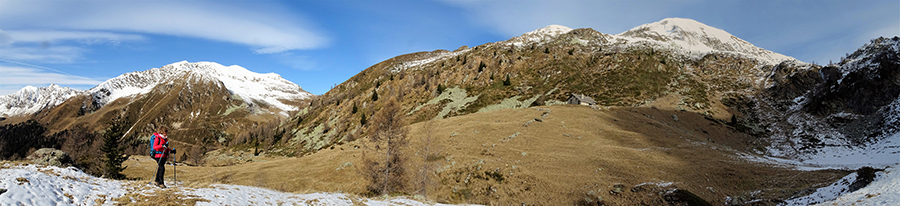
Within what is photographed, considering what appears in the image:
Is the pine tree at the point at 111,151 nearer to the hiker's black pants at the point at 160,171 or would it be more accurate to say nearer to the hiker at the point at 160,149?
the hiker at the point at 160,149

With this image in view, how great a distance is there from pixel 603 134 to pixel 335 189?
31431mm

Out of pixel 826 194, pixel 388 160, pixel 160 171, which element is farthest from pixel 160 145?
pixel 826 194

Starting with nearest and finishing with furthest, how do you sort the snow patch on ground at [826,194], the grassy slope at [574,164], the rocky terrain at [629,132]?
the snow patch on ground at [826,194]
the grassy slope at [574,164]
the rocky terrain at [629,132]

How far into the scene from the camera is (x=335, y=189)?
35219 mm

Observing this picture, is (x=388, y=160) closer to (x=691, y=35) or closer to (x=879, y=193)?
(x=879, y=193)

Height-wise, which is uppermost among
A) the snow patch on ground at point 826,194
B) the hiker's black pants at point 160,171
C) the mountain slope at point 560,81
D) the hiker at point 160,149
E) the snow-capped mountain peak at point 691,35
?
the snow-capped mountain peak at point 691,35

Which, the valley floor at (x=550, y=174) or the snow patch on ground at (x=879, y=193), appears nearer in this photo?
the valley floor at (x=550, y=174)

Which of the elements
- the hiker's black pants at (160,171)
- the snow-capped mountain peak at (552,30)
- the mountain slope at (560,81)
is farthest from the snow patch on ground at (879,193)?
the snow-capped mountain peak at (552,30)

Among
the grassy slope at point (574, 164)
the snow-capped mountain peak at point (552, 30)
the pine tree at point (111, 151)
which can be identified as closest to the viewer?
the grassy slope at point (574, 164)

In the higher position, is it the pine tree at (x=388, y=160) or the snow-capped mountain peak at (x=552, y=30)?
the snow-capped mountain peak at (x=552, y=30)

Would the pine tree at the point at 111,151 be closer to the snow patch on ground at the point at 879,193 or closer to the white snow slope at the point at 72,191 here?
the white snow slope at the point at 72,191

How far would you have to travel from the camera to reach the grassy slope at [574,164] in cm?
2441

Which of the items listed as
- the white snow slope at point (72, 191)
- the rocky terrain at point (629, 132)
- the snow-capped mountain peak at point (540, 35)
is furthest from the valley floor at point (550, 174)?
the snow-capped mountain peak at point (540, 35)

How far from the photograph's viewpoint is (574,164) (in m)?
30.8
